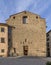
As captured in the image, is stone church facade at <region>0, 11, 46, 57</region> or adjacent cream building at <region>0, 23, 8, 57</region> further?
stone church facade at <region>0, 11, 46, 57</region>

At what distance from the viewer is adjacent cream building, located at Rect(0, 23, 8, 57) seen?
4274 cm

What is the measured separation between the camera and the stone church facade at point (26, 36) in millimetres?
45188

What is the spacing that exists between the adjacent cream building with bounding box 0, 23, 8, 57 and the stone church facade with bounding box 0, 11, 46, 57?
1.44 m

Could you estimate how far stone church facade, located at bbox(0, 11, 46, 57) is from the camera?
148 feet

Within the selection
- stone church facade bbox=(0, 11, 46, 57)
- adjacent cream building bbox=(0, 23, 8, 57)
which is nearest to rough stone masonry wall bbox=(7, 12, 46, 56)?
stone church facade bbox=(0, 11, 46, 57)

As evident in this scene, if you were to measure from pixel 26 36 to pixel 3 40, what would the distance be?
5.53 m

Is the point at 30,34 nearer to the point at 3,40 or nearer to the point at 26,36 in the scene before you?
the point at 26,36

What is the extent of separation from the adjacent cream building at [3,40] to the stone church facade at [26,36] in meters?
1.44

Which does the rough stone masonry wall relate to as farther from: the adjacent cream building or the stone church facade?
the adjacent cream building

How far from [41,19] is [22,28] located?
4.97 meters

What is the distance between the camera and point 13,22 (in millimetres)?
46406

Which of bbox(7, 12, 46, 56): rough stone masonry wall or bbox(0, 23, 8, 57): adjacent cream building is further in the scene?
bbox(7, 12, 46, 56): rough stone masonry wall

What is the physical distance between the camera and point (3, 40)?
43188mm

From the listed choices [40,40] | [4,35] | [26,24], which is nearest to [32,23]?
[26,24]
